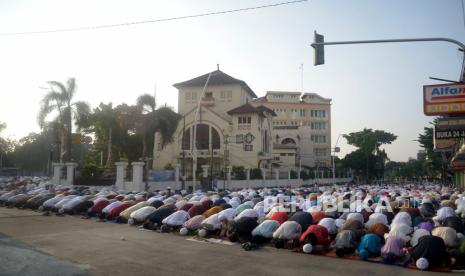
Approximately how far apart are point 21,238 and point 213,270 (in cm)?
937

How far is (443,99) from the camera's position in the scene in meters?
15.9

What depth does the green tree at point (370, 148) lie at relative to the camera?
81.5 metres

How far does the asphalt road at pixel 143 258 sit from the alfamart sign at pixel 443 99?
22.7ft

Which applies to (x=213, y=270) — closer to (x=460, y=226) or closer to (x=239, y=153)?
(x=460, y=226)

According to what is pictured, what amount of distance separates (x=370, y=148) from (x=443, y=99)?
6955cm

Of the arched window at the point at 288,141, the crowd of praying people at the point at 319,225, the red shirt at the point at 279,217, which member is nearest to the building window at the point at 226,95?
the arched window at the point at 288,141

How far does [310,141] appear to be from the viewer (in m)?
83.1

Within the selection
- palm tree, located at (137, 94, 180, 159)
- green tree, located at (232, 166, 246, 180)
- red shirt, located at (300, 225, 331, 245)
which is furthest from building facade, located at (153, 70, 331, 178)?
red shirt, located at (300, 225, 331, 245)

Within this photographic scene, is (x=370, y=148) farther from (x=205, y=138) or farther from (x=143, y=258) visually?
(x=143, y=258)

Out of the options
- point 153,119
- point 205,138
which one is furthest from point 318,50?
point 205,138

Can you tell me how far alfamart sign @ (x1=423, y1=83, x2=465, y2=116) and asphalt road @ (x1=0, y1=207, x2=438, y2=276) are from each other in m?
6.92

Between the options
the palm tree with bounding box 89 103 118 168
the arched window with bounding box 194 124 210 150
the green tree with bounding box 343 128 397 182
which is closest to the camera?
the palm tree with bounding box 89 103 118 168

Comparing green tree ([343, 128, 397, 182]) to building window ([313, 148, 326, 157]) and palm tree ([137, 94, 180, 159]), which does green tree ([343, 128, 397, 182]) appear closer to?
building window ([313, 148, 326, 157])

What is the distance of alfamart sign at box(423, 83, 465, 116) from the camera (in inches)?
610
